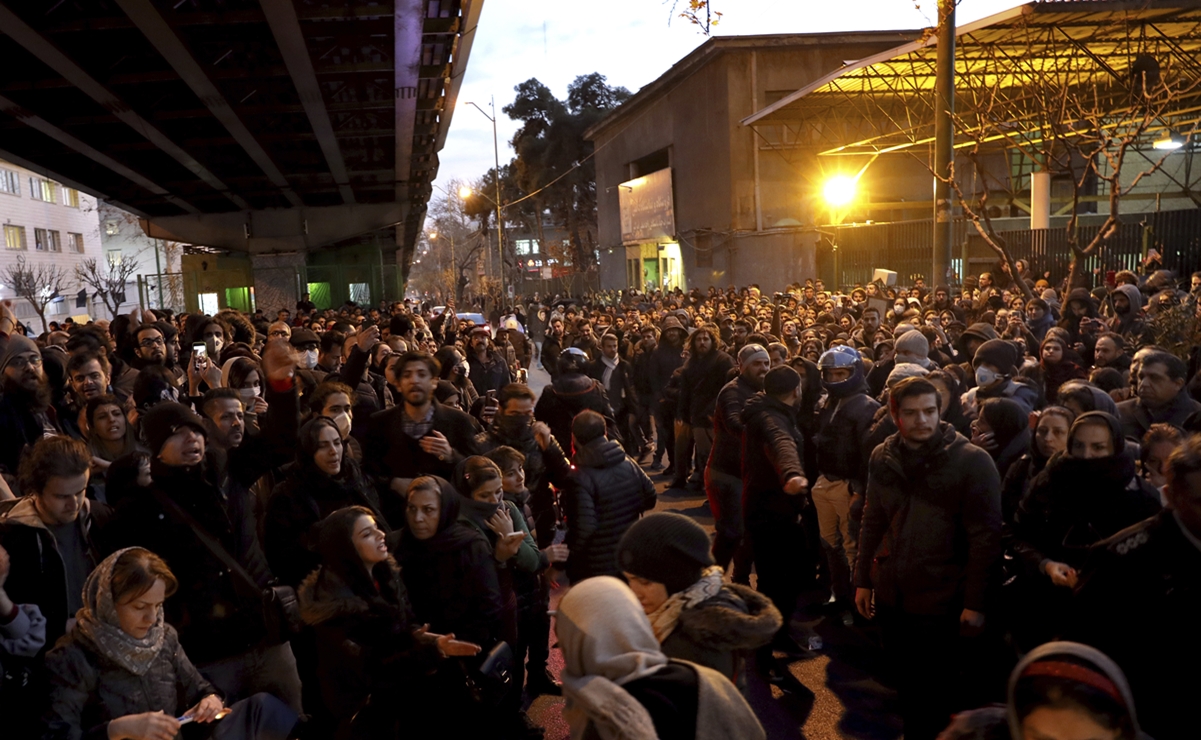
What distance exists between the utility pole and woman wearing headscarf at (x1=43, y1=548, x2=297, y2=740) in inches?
417

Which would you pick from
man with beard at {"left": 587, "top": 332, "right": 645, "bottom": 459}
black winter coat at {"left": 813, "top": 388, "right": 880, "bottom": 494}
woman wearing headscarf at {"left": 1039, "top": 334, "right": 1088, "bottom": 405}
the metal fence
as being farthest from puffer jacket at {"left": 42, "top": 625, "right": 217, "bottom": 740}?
the metal fence

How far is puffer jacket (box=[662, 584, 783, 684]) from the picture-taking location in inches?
111

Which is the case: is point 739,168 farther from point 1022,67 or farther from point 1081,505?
point 1081,505

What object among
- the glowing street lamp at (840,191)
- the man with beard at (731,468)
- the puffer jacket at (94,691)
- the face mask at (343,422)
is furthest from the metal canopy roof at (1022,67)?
the puffer jacket at (94,691)

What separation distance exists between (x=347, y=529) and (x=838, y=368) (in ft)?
11.2

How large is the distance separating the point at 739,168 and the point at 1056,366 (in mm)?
26039

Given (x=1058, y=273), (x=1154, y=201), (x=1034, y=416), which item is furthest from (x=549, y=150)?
(x=1034, y=416)

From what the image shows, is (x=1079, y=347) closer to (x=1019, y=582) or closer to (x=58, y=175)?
(x=1019, y=582)

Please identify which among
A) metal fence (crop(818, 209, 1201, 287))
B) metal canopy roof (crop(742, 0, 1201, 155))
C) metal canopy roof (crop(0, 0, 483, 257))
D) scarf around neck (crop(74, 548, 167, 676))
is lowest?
scarf around neck (crop(74, 548, 167, 676))

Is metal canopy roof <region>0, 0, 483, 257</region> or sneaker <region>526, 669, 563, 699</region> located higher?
metal canopy roof <region>0, 0, 483, 257</region>

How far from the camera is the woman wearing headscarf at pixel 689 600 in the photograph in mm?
2812

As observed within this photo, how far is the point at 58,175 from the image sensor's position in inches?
958

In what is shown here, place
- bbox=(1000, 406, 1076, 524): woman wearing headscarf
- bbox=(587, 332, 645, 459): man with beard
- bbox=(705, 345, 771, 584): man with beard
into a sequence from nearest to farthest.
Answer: bbox=(1000, 406, 1076, 524): woman wearing headscarf → bbox=(705, 345, 771, 584): man with beard → bbox=(587, 332, 645, 459): man with beard

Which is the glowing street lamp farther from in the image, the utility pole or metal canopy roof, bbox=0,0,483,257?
the utility pole
